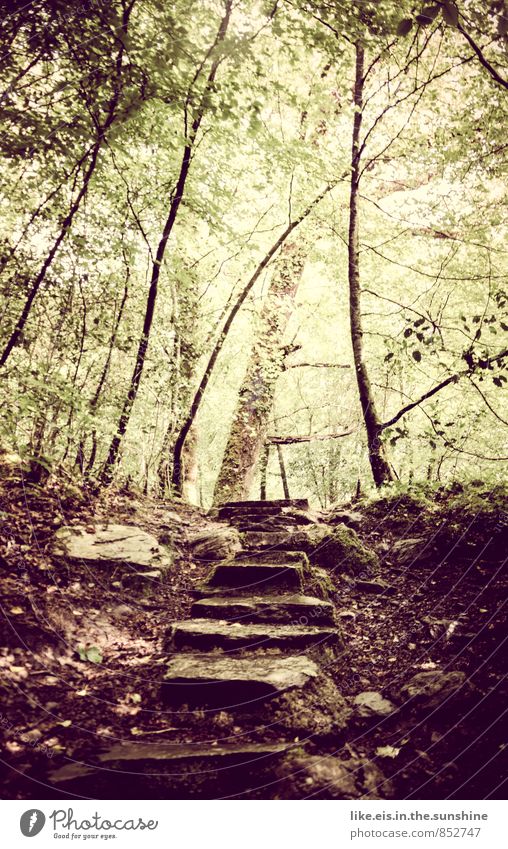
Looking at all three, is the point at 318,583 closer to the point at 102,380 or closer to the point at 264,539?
the point at 264,539

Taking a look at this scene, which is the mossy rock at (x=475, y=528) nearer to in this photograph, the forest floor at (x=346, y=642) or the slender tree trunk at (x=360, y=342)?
the forest floor at (x=346, y=642)

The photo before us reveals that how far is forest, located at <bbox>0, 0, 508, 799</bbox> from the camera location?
9.09 ft

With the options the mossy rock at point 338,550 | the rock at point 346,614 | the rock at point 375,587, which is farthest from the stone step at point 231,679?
the mossy rock at point 338,550

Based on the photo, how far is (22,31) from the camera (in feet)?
12.4

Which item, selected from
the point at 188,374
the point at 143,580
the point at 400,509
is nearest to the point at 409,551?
the point at 400,509

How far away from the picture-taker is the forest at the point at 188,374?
2.77 metres

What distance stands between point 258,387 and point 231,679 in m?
8.34

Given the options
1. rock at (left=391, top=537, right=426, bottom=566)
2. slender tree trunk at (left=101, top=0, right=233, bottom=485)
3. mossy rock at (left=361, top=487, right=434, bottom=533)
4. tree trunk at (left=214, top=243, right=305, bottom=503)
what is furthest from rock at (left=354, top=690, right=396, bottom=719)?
tree trunk at (left=214, top=243, right=305, bottom=503)

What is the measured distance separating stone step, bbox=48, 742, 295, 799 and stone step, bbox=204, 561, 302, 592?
1.92 m

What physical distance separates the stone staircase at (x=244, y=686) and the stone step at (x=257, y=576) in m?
0.01
